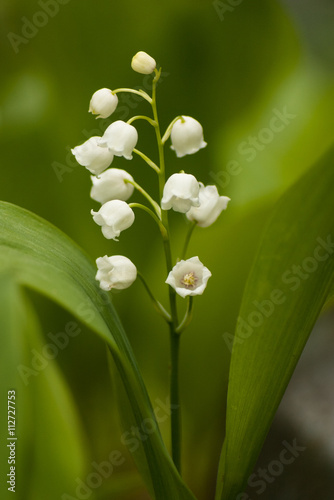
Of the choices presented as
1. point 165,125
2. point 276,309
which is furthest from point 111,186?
point 165,125

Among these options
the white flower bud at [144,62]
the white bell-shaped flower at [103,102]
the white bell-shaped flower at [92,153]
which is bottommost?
the white bell-shaped flower at [92,153]

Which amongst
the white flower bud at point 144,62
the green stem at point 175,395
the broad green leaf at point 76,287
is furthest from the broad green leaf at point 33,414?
the white flower bud at point 144,62

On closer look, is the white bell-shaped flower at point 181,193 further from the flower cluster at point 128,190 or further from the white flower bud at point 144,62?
the white flower bud at point 144,62

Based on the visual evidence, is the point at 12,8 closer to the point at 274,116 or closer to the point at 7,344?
the point at 274,116

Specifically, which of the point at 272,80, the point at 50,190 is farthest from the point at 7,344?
the point at 272,80

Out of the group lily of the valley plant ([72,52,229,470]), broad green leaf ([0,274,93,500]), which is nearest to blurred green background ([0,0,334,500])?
broad green leaf ([0,274,93,500])
